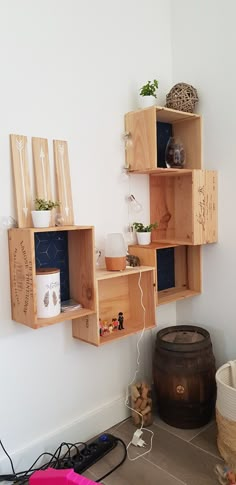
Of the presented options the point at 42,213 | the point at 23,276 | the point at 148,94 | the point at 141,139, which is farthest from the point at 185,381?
the point at 148,94

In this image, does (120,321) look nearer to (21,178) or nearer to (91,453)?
(91,453)

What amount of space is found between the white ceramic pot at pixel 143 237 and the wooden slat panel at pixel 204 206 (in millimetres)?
240

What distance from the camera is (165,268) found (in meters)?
2.18

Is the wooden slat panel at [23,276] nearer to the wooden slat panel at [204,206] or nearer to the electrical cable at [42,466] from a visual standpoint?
the electrical cable at [42,466]

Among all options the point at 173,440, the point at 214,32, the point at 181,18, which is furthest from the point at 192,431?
the point at 181,18

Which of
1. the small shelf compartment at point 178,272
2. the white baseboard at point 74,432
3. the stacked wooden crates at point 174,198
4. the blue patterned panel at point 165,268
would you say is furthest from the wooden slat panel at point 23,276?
the blue patterned panel at point 165,268

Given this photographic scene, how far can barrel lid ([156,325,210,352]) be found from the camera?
1833mm

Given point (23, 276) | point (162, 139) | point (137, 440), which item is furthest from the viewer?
point (162, 139)

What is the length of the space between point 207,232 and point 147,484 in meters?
1.19

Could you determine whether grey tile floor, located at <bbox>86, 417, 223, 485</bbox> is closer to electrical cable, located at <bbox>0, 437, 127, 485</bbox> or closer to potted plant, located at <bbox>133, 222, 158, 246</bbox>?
electrical cable, located at <bbox>0, 437, 127, 485</bbox>

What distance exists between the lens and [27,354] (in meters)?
Answer: 1.57

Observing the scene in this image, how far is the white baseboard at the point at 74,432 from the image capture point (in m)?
1.55

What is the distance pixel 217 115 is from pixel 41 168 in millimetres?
1018

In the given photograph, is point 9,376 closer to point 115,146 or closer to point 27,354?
point 27,354
